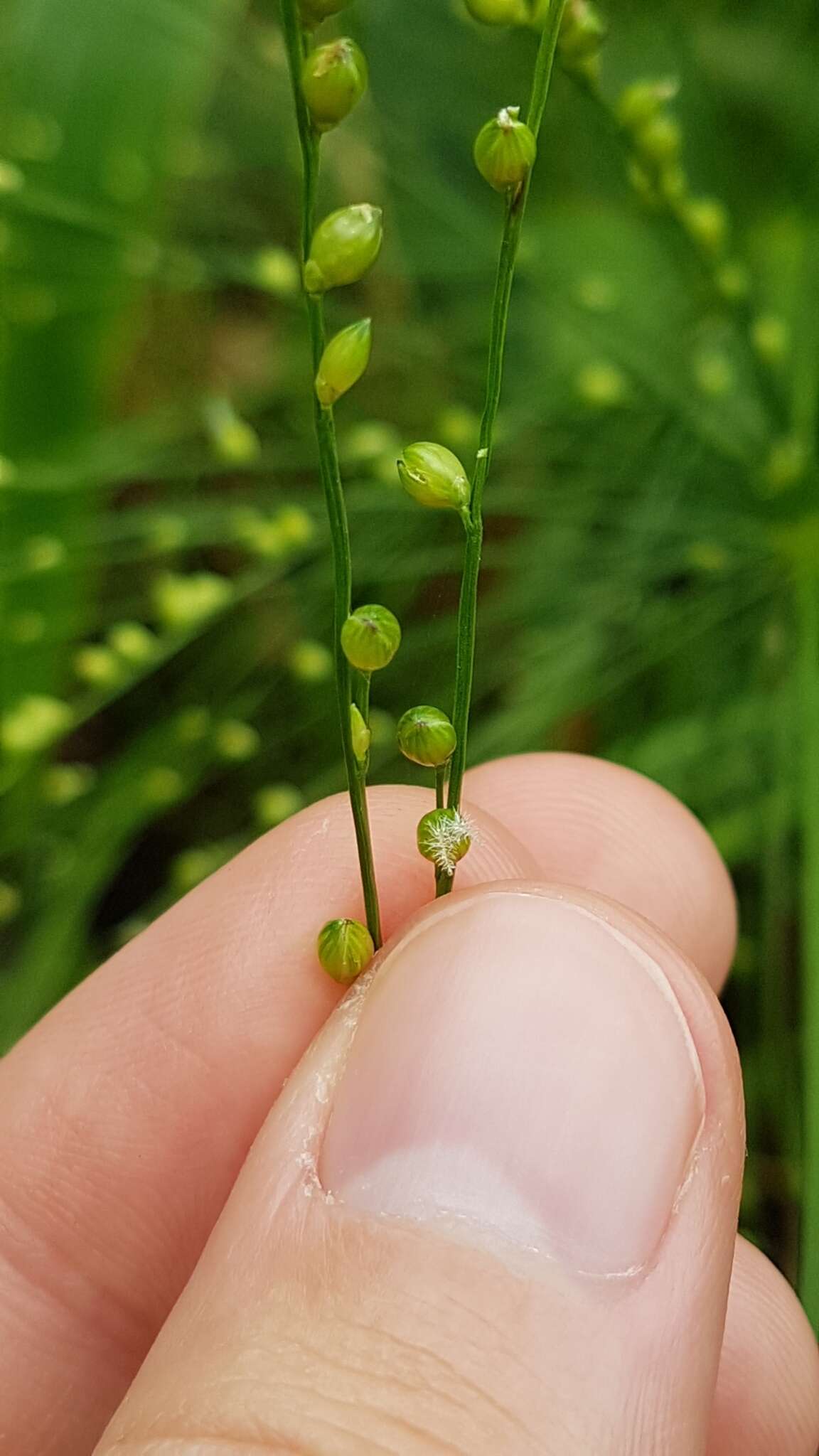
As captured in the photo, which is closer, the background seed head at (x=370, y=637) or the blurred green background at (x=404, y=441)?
the background seed head at (x=370, y=637)

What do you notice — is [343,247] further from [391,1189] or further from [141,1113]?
[141,1113]

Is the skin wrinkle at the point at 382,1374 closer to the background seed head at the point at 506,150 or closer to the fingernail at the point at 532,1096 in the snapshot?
the fingernail at the point at 532,1096

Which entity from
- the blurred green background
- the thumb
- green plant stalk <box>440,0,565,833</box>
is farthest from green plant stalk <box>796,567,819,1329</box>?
green plant stalk <box>440,0,565,833</box>

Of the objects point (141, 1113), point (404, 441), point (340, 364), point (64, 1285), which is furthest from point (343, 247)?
point (404, 441)

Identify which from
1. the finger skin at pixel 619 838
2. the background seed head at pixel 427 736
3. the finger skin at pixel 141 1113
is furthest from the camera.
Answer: the finger skin at pixel 619 838

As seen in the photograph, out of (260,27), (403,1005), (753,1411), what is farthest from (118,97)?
(753,1411)

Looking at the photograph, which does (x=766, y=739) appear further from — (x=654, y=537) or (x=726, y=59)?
(x=726, y=59)

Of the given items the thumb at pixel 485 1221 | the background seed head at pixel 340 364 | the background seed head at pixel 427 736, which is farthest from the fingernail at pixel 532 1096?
the background seed head at pixel 340 364
